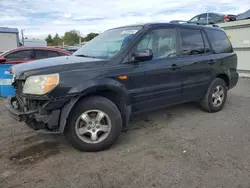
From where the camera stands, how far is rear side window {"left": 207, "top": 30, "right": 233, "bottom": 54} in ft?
16.0

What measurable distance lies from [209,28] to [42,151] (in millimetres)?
4075

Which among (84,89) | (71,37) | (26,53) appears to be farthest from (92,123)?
(71,37)

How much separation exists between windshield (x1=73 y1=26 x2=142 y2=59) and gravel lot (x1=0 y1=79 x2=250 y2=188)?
1.41m

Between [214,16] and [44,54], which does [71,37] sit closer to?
[214,16]

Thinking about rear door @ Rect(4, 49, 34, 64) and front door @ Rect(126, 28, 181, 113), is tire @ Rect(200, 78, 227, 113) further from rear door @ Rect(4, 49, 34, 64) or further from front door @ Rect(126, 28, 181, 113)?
rear door @ Rect(4, 49, 34, 64)

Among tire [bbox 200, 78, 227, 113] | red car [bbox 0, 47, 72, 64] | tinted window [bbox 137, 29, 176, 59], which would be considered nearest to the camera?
tinted window [bbox 137, 29, 176, 59]

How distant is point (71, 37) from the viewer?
5466 centimetres

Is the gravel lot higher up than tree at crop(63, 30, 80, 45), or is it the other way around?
tree at crop(63, 30, 80, 45)

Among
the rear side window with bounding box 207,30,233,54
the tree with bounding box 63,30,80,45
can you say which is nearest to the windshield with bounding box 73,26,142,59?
the rear side window with bounding box 207,30,233,54

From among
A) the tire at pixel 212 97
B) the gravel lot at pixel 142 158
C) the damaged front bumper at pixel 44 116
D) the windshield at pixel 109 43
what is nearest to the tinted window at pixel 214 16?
the tire at pixel 212 97

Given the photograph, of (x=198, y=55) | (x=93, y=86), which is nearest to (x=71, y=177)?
(x=93, y=86)

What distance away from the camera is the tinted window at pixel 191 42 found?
428cm

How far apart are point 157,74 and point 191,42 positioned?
1.21 m

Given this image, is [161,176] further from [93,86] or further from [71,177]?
[93,86]
